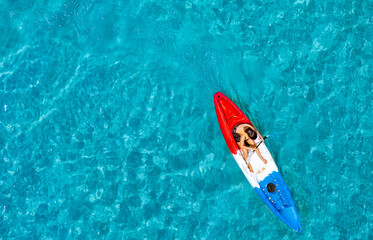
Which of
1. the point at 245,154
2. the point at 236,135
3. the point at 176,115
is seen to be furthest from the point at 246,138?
the point at 176,115

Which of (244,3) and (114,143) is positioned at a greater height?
(244,3)

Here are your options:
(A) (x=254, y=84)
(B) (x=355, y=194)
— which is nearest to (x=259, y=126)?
(A) (x=254, y=84)

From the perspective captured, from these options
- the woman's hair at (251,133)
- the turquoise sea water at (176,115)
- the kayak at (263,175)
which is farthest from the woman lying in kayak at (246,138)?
the turquoise sea water at (176,115)

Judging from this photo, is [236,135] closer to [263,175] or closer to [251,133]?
[251,133]

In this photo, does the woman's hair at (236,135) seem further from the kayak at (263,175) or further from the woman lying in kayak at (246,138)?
the kayak at (263,175)

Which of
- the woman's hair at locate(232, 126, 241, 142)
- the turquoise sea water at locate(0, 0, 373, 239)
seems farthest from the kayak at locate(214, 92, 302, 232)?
the turquoise sea water at locate(0, 0, 373, 239)

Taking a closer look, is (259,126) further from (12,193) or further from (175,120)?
(12,193)
